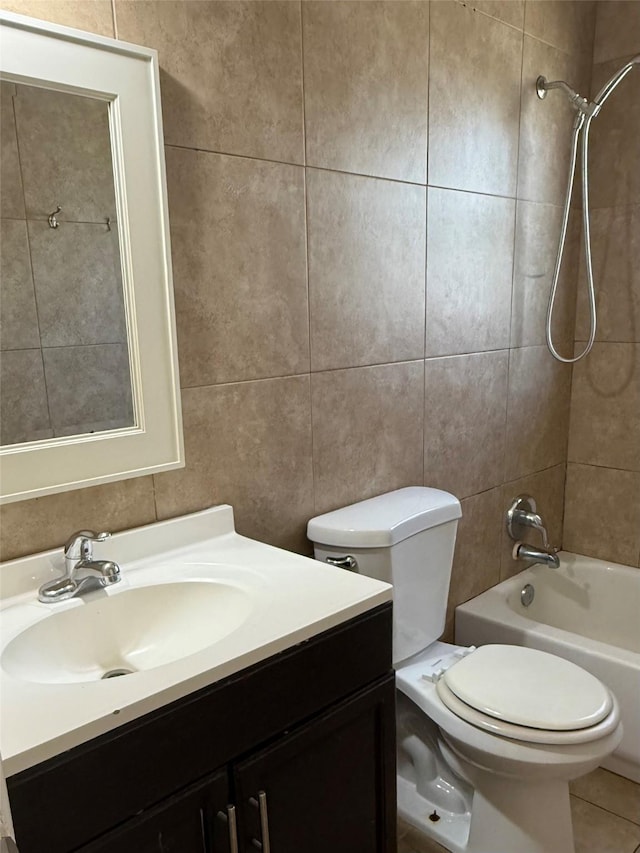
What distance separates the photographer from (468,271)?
204 centimetres

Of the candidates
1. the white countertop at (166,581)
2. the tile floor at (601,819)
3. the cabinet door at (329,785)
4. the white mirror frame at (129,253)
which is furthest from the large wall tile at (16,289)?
the tile floor at (601,819)

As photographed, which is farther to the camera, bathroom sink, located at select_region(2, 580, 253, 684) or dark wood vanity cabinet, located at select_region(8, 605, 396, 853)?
bathroom sink, located at select_region(2, 580, 253, 684)

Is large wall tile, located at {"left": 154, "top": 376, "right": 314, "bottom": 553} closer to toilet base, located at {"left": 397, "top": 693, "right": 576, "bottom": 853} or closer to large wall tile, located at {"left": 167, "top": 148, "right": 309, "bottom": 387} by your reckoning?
large wall tile, located at {"left": 167, "top": 148, "right": 309, "bottom": 387}

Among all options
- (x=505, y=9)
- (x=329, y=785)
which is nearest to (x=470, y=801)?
(x=329, y=785)

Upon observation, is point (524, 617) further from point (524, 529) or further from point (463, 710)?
point (463, 710)

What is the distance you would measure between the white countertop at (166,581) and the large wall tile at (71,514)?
0.03 metres

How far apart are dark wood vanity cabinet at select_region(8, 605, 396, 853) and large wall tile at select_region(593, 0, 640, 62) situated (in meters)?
2.23

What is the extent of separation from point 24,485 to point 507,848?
4.55ft

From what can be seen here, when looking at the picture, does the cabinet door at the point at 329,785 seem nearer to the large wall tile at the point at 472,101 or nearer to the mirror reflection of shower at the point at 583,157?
the large wall tile at the point at 472,101

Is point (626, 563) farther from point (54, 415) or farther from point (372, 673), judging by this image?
point (54, 415)

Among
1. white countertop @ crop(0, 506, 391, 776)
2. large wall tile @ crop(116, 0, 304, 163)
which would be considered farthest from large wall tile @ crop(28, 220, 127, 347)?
white countertop @ crop(0, 506, 391, 776)

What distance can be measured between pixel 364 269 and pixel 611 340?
126cm

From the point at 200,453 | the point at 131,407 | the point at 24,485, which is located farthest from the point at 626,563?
the point at 24,485

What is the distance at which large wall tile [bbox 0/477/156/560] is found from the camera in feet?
3.91
